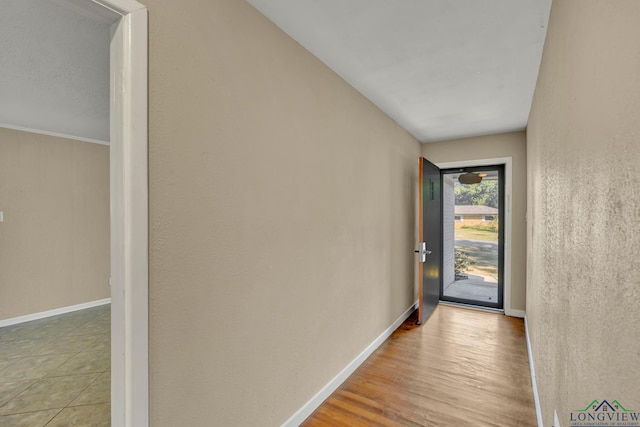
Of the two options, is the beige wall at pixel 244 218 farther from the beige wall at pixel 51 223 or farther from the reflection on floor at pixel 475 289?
the beige wall at pixel 51 223

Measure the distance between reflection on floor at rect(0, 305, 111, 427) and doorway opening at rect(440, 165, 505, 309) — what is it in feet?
14.6

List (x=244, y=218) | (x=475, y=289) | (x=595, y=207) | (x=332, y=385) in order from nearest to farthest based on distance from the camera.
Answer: (x=595, y=207), (x=244, y=218), (x=332, y=385), (x=475, y=289)

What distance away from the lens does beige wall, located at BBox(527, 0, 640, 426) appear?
598mm

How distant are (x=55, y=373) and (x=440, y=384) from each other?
330cm

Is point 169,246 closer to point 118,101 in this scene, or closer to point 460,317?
point 118,101

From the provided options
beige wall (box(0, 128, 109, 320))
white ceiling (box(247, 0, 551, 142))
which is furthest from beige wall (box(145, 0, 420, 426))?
beige wall (box(0, 128, 109, 320))

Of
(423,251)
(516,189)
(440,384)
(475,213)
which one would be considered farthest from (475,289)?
(440,384)

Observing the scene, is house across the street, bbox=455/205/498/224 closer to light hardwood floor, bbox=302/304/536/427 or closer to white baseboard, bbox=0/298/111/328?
light hardwood floor, bbox=302/304/536/427

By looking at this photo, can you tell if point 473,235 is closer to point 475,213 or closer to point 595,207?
point 475,213

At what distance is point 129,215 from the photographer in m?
1.01

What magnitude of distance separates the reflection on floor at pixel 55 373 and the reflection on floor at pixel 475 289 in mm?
4536

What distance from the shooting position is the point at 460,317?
A: 385cm

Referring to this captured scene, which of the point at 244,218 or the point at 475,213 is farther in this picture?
the point at 475,213

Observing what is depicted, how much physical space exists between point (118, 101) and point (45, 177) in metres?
4.13
